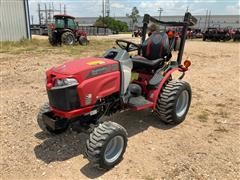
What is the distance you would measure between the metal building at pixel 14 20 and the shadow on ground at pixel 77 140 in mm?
15151

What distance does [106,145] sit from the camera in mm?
3426

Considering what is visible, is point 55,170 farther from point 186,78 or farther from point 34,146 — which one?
point 186,78

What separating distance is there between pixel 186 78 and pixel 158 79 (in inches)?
167

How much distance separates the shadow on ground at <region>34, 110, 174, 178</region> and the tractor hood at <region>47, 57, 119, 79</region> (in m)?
1.13

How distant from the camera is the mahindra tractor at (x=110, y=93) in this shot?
3.47 metres

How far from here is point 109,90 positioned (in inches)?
153

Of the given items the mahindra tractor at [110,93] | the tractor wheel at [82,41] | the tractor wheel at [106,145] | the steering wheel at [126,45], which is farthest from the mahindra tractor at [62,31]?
the tractor wheel at [106,145]

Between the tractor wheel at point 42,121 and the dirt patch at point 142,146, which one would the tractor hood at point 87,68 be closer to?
the tractor wheel at point 42,121

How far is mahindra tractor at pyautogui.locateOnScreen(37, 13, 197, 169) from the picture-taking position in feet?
11.4

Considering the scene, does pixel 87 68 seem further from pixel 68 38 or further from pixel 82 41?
pixel 82 41

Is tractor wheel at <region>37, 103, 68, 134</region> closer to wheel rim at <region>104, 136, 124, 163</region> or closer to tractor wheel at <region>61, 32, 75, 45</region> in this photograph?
wheel rim at <region>104, 136, 124, 163</region>

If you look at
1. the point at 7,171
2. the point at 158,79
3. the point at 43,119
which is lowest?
the point at 7,171

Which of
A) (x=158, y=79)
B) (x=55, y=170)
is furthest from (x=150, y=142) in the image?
(x=55, y=170)

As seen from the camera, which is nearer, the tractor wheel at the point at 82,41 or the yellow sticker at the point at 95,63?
the yellow sticker at the point at 95,63
